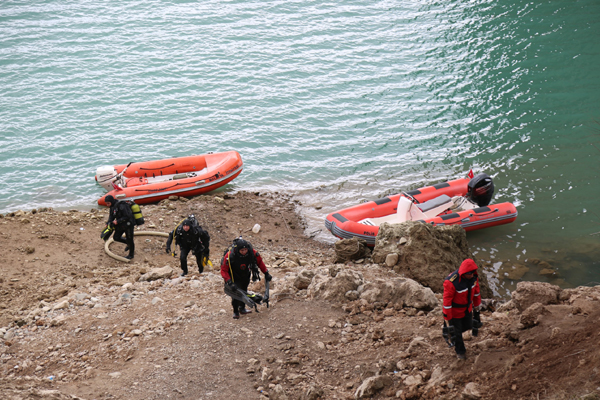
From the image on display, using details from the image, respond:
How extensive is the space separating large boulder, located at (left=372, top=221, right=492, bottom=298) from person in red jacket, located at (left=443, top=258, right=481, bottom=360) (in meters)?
2.88

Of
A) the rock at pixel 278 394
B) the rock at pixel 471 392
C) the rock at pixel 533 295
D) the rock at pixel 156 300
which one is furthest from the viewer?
the rock at pixel 156 300

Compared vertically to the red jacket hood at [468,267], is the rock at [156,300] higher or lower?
lower

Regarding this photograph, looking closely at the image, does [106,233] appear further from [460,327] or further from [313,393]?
[460,327]

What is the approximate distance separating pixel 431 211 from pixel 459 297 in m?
6.42

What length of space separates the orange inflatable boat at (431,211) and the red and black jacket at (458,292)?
5.29 m

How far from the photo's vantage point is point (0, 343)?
6832mm

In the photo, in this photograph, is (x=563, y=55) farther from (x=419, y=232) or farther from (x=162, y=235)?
(x=162, y=235)

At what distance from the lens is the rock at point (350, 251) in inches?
386

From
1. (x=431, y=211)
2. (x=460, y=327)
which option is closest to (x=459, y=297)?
(x=460, y=327)

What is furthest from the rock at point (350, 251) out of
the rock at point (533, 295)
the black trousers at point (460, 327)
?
the black trousers at point (460, 327)

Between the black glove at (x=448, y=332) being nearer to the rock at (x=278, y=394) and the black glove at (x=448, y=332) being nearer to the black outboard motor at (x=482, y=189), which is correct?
the rock at (x=278, y=394)

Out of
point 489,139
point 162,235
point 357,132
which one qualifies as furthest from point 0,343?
point 489,139

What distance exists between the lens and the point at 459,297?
18.5 ft

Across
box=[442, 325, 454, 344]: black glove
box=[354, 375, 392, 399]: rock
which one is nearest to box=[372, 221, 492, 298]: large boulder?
box=[442, 325, 454, 344]: black glove
